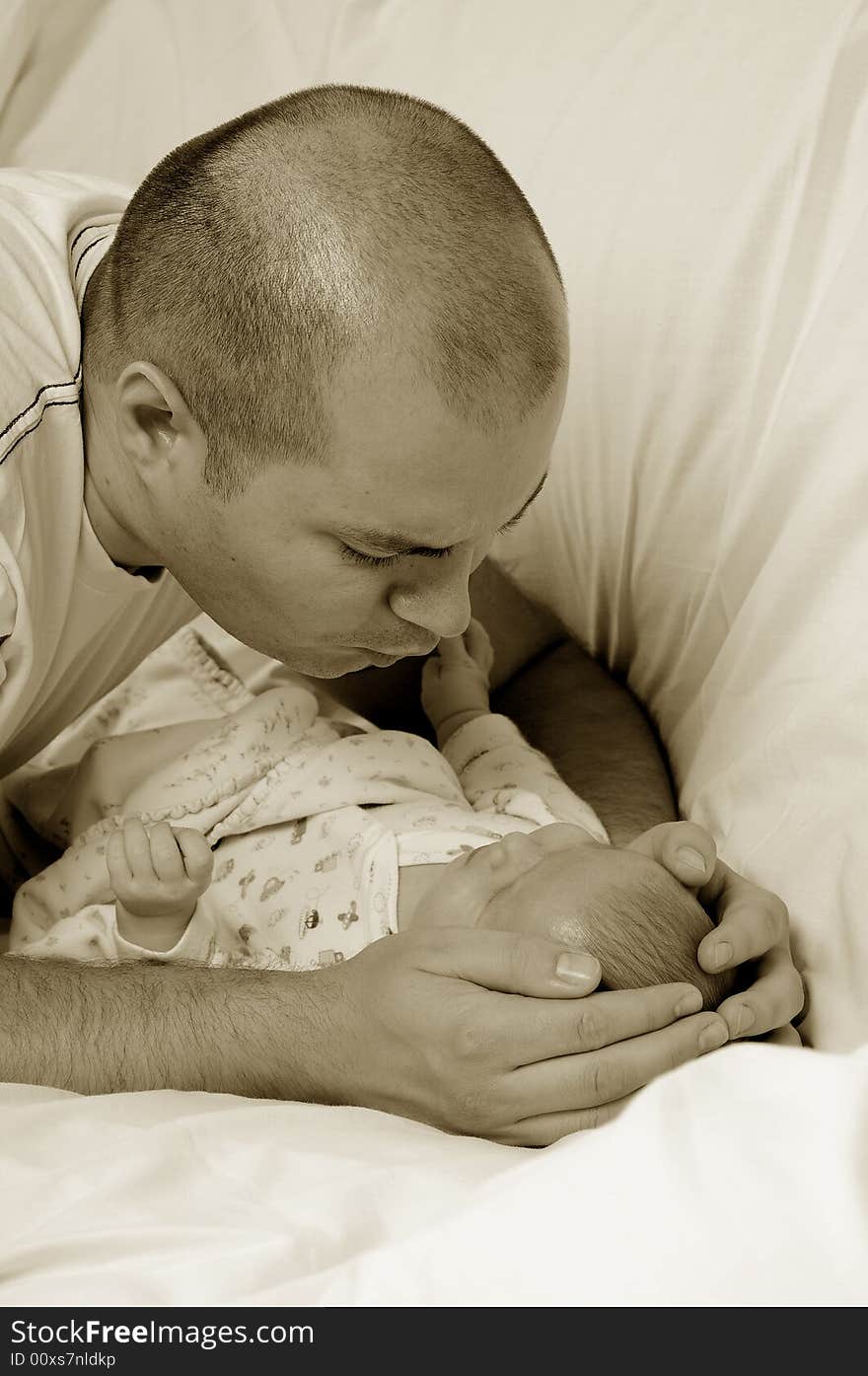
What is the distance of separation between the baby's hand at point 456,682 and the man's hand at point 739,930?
468 millimetres

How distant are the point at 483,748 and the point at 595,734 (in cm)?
12

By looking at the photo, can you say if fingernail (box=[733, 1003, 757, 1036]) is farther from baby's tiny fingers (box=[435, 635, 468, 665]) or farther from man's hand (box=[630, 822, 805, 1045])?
baby's tiny fingers (box=[435, 635, 468, 665])

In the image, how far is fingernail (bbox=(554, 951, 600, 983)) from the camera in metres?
0.97

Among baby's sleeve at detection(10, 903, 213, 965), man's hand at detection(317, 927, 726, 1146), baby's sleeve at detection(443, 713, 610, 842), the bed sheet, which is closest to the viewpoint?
the bed sheet

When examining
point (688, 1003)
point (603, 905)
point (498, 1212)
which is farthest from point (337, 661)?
point (498, 1212)

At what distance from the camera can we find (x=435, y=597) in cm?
116

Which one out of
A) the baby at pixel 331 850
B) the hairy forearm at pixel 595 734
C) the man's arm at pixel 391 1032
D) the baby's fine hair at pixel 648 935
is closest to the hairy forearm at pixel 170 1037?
the man's arm at pixel 391 1032

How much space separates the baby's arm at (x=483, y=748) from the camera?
1410 mm

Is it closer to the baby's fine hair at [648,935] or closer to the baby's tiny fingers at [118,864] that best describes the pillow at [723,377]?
the baby's fine hair at [648,935]

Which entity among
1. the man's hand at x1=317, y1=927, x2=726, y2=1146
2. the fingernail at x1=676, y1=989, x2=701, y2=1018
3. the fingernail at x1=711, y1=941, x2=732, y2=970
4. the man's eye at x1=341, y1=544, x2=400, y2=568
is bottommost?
the man's hand at x1=317, y1=927, x2=726, y2=1146

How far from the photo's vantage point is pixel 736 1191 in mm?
613
